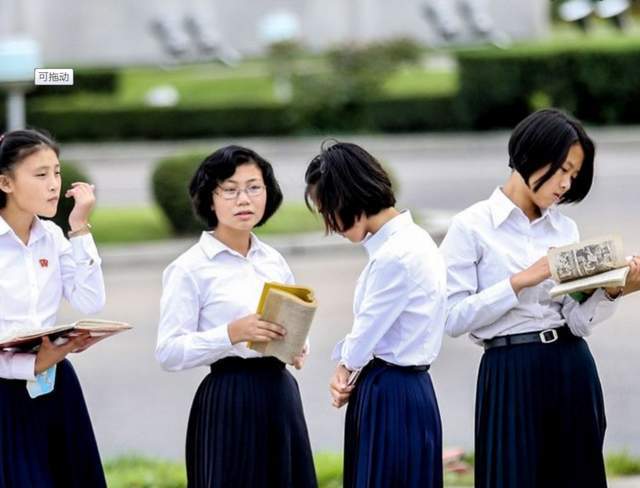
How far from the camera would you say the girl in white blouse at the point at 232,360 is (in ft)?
14.8

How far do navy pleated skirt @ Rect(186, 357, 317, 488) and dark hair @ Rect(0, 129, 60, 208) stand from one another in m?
0.88

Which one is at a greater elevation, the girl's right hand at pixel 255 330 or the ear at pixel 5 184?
the ear at pixel 5 184

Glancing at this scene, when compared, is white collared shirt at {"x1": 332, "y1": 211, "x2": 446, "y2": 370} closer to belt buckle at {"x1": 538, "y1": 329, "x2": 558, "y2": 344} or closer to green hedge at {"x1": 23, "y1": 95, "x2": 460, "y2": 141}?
belt buckle at {"x1": 538, "y1": 329, "x2": 558, "y2": 344}

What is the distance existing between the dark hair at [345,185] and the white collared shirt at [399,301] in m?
0.09

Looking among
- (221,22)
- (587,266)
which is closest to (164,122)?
(221,22)

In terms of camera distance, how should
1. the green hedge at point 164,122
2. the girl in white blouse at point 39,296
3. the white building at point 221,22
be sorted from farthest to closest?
the white building at point 221,22, the green hedge at point 164,122, the girl in white blouse at point 39,296

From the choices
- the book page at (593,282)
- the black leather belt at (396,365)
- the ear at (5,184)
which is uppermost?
the ear at (5,184)

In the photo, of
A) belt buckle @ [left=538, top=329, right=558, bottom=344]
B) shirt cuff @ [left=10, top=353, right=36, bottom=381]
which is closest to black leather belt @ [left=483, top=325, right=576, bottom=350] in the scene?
belt buckle @ [left=538, top=329, right=558, bottom=344]

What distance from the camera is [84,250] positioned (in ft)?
15.0

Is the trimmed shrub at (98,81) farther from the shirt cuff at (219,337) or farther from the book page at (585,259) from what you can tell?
Answer: the book page at (585,259)

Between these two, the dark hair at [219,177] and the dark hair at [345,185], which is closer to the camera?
the dark hair at [345,185]

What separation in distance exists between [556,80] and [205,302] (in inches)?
742

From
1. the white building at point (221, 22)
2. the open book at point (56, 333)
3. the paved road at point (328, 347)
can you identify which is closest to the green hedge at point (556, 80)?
the paved road at point (328, 347)

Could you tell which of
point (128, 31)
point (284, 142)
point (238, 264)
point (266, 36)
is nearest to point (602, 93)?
point (284, 142)
